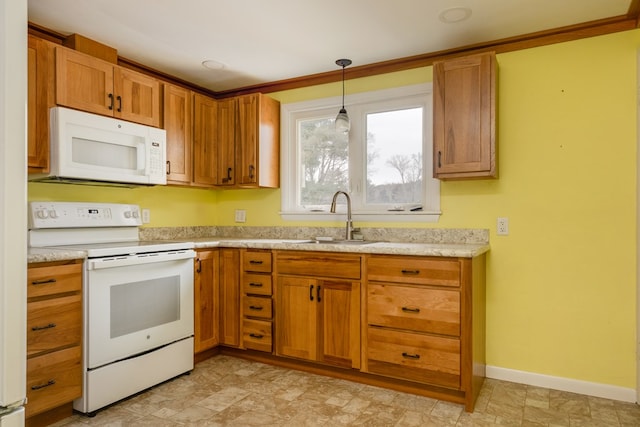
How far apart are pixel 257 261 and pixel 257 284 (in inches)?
6.7

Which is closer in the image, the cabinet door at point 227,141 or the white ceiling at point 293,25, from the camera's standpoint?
the white ceiling at point 293,25

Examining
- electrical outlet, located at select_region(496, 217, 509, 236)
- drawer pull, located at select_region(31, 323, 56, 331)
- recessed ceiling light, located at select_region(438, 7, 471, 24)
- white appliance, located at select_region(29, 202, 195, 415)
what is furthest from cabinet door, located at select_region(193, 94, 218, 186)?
electrical outlet, located at select_region(496, 217, 509, 236)

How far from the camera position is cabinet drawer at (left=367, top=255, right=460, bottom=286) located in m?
2.44

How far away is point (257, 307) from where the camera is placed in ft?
10.3

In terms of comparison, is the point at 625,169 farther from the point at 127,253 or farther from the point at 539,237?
the point at 127,253

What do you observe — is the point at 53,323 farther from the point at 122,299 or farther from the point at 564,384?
the point at 564,384

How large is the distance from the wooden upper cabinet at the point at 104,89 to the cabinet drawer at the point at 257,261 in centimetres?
119

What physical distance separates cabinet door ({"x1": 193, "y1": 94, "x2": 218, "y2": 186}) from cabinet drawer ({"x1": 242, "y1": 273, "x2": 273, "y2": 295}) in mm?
964

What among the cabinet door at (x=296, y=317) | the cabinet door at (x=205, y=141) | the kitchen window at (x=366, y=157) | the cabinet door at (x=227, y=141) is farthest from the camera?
the cabinet door at (x=227, y=141)

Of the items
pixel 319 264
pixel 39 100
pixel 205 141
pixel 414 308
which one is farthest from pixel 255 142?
pixel 414 308

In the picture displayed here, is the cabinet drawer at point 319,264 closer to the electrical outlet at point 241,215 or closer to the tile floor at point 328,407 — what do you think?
the tile floor at point 328,407

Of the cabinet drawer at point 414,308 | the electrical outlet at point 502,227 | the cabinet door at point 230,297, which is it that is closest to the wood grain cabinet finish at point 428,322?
the cabinet drawer at point 414,308

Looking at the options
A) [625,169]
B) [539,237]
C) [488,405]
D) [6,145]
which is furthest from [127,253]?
[625,169]

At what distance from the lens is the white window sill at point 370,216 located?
10.3 ft
